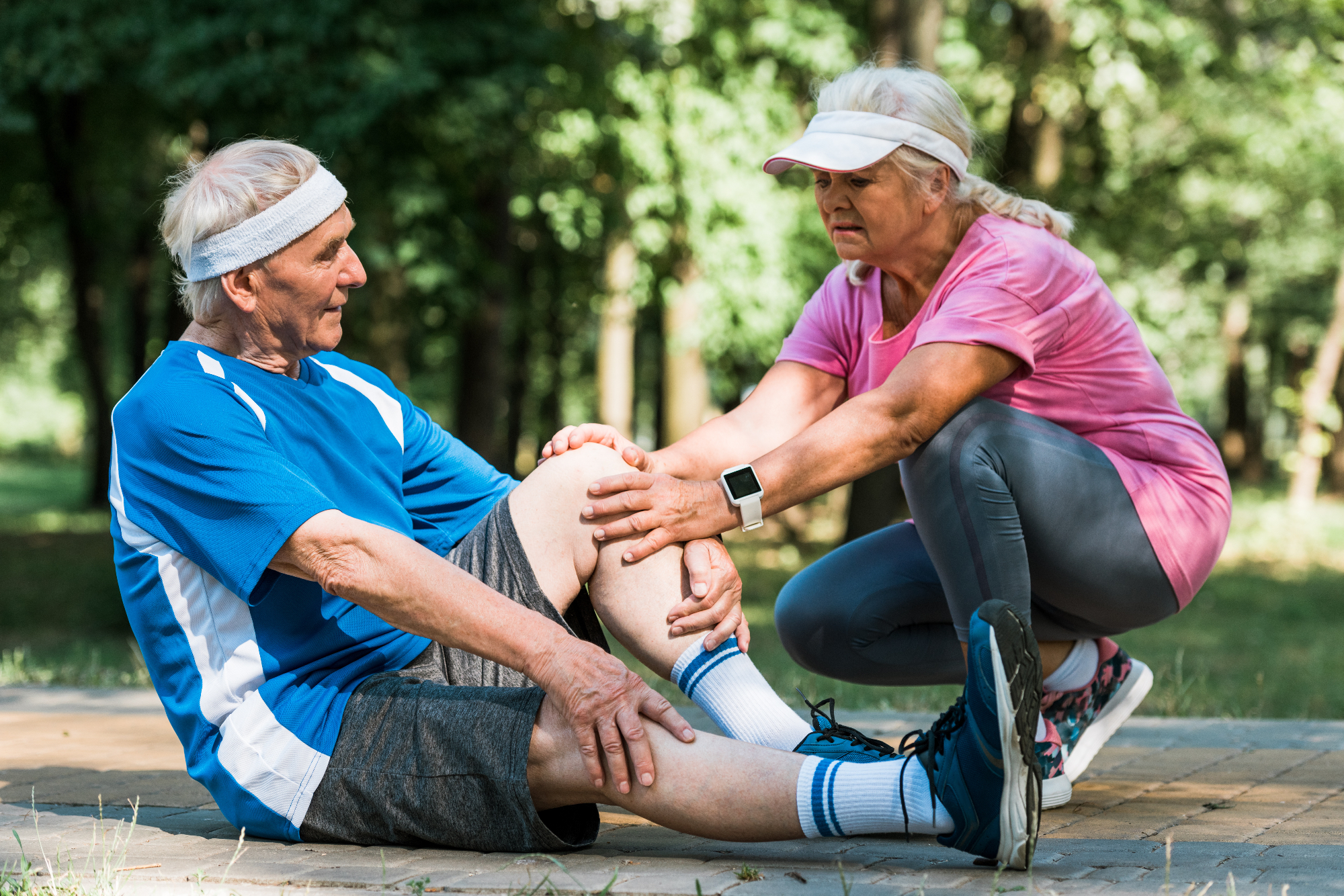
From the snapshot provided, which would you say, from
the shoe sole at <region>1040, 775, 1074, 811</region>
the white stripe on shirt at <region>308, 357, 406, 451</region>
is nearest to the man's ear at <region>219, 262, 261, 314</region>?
the white stripe on shirt at <region>308, 357, 406, 451</region>

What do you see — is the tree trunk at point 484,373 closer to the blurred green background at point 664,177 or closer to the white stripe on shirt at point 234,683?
the blurred green background at point 664,177

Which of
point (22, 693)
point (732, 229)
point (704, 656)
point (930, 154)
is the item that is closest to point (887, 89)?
point (930, 154)

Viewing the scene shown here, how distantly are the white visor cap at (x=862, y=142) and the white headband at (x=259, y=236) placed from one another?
1.13 meters

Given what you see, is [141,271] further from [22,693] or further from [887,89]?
[887,89]

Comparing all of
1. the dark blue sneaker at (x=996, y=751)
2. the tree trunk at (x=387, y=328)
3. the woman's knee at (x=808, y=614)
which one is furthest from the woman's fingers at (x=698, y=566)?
the tree trunk at (x=387, y=328)

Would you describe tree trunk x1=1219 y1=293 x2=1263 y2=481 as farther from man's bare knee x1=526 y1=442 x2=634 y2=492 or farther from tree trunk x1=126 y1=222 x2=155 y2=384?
man's bare knee x1=526 y1=442 x2=634 y2=492

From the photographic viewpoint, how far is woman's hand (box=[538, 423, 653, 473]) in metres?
3.01

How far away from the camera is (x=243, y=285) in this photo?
277 centimetres

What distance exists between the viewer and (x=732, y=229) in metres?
14.4

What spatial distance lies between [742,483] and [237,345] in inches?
43.8

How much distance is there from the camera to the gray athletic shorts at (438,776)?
2.55 meters

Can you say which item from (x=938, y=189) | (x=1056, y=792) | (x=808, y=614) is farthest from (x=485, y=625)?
(x=938, y=189)

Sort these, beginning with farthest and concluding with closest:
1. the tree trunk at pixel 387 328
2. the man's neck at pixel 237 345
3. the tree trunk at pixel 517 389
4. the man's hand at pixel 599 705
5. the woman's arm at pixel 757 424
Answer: the tree trunk at pixel 517 389 → the tree trunk at pixel 387 328 → the woman's arm at pixel 757 424 → the man's neck at pixel 237 345 → the man's hand at pixel 599 705

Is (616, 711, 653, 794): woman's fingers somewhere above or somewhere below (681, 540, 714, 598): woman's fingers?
below
